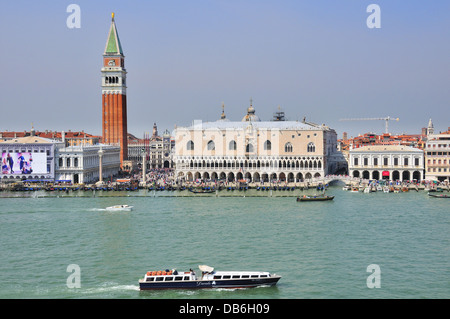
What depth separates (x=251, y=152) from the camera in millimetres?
44594

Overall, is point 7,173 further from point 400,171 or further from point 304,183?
point 400,171

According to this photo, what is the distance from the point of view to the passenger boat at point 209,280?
14117mm

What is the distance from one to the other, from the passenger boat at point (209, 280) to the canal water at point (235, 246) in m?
0.18

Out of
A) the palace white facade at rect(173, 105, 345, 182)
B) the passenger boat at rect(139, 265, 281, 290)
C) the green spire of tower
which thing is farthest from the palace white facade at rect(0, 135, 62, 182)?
the passenger boat at rect(139, 265, 281, 290)

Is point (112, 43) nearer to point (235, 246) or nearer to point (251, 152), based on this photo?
point (251, 152)

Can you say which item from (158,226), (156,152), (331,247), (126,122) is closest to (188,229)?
(158,226)

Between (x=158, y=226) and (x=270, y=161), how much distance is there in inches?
854

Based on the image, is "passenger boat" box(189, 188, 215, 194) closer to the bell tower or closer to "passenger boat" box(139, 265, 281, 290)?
the bell tower

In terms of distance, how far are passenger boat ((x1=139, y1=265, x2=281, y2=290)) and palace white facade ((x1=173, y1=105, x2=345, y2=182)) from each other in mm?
29388

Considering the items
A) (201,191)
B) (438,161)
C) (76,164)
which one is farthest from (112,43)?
(438,161)

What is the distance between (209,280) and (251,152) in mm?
30712

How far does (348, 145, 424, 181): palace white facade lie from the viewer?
4231 cm

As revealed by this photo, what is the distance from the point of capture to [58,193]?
3869cm
